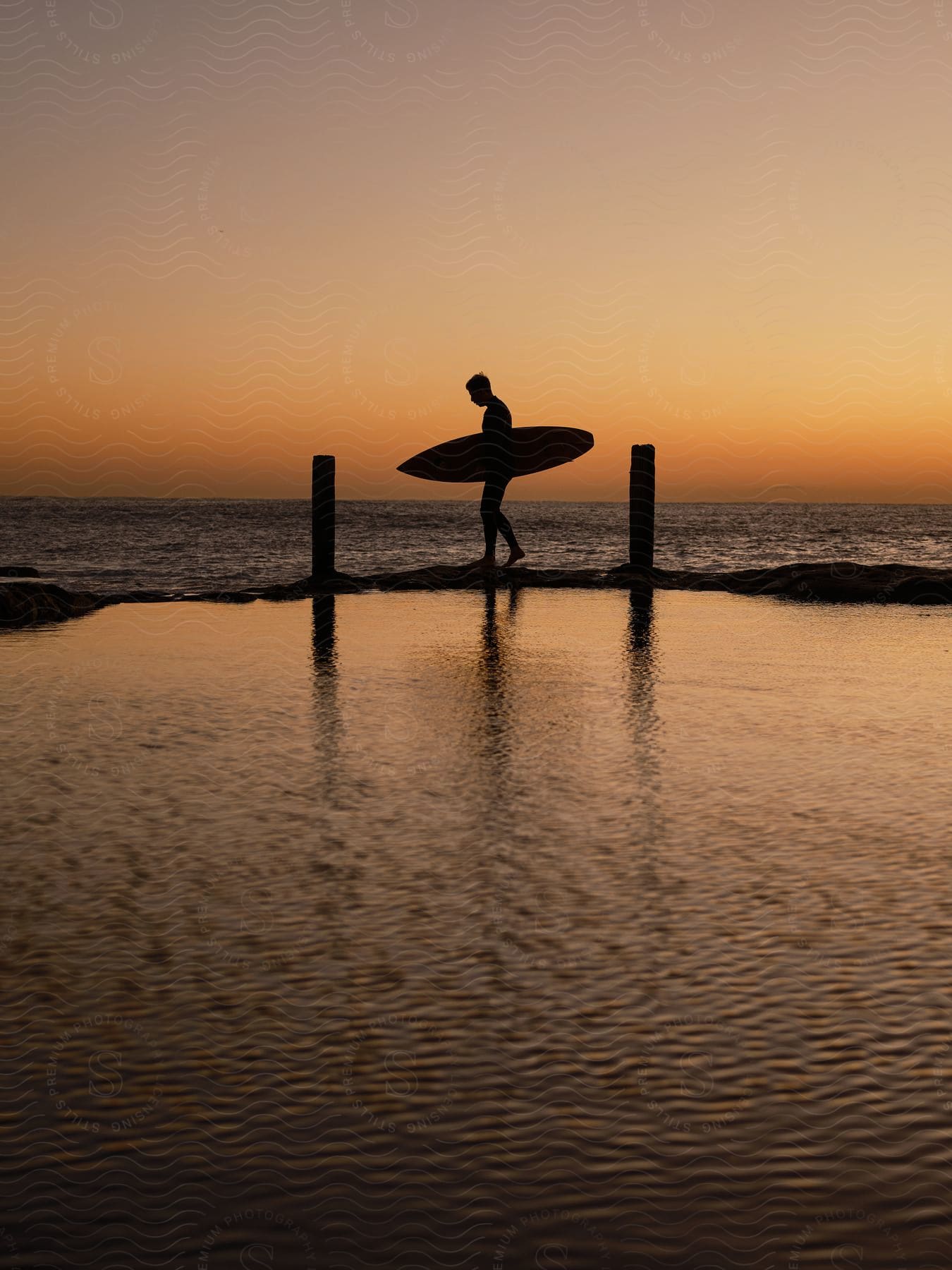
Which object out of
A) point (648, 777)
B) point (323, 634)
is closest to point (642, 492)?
point (323, 634)

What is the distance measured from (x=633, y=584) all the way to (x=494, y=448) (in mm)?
3023

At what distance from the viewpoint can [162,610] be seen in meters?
15.9

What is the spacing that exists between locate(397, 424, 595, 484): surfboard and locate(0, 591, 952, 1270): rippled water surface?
39.8 feet

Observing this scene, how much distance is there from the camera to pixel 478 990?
372 centimetres

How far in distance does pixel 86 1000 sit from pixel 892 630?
1150 centimetres

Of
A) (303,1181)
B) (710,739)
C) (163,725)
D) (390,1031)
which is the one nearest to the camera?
(303,1181)

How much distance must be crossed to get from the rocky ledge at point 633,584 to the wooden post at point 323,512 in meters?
0.23

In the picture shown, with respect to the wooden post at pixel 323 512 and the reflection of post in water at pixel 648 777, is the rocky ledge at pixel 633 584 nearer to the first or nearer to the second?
the wooden post at pixel 323 512

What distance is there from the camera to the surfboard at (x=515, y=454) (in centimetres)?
1994

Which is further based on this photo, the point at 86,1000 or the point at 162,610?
the point at 162,610

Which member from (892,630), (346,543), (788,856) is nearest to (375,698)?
(788,856)

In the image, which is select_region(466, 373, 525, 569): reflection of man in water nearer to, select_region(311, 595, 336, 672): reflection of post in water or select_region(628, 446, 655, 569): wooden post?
select_region(628, 446, 655, 569): wooden post

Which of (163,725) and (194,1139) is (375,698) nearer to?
(163,725)

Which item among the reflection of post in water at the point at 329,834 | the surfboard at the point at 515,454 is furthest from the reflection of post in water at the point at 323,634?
the surfboard at the point at 515,454
